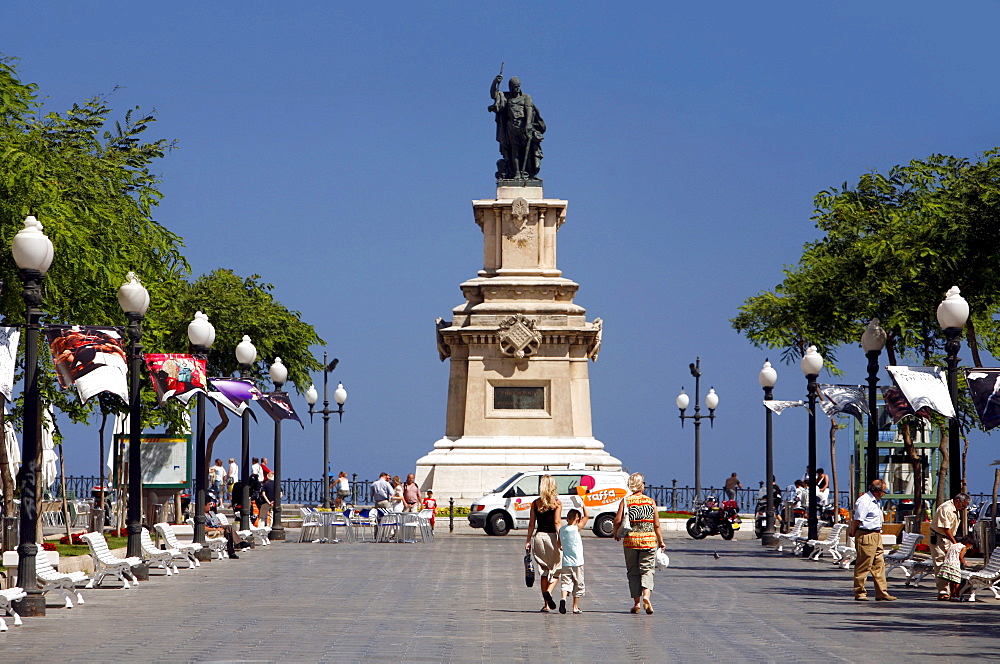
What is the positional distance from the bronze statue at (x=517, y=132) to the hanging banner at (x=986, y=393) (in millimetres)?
27377

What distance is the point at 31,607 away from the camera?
17062 mm

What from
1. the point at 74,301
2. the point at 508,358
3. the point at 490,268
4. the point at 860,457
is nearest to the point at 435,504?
the point at 508,358

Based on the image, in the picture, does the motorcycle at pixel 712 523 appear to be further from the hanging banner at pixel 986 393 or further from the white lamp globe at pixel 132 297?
the white lamp globe at pixel 132 297

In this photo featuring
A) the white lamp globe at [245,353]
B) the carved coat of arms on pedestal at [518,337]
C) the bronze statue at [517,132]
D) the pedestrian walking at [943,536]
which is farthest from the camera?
the bronze statue at [517,132]

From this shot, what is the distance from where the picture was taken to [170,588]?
846 inches

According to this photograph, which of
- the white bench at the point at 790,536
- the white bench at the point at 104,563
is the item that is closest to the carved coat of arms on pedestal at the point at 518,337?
the white bench at the point at 790,536

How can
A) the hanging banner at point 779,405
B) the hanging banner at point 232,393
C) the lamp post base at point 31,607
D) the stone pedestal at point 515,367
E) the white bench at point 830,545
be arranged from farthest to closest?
the stone pedestal at point 515,367, the hanging banner at point 779,405, the white bench at point 830,545, the hanging banner at point 232,393, the lamp post base at point 31,607

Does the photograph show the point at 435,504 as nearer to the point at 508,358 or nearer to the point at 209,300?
the point at 508,358

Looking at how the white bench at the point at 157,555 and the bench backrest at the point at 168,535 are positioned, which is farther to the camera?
the bench backrest at the point at 168,535

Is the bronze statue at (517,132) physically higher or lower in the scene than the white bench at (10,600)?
higher

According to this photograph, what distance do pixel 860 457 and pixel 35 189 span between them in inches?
1036

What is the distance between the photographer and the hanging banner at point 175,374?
83.2ft

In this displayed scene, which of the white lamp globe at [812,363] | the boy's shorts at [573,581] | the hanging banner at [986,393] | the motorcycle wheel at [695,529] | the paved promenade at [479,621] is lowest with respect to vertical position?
the motorcycle wheel at [695,529]

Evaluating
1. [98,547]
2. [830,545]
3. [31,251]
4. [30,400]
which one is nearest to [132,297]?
[98,547]
